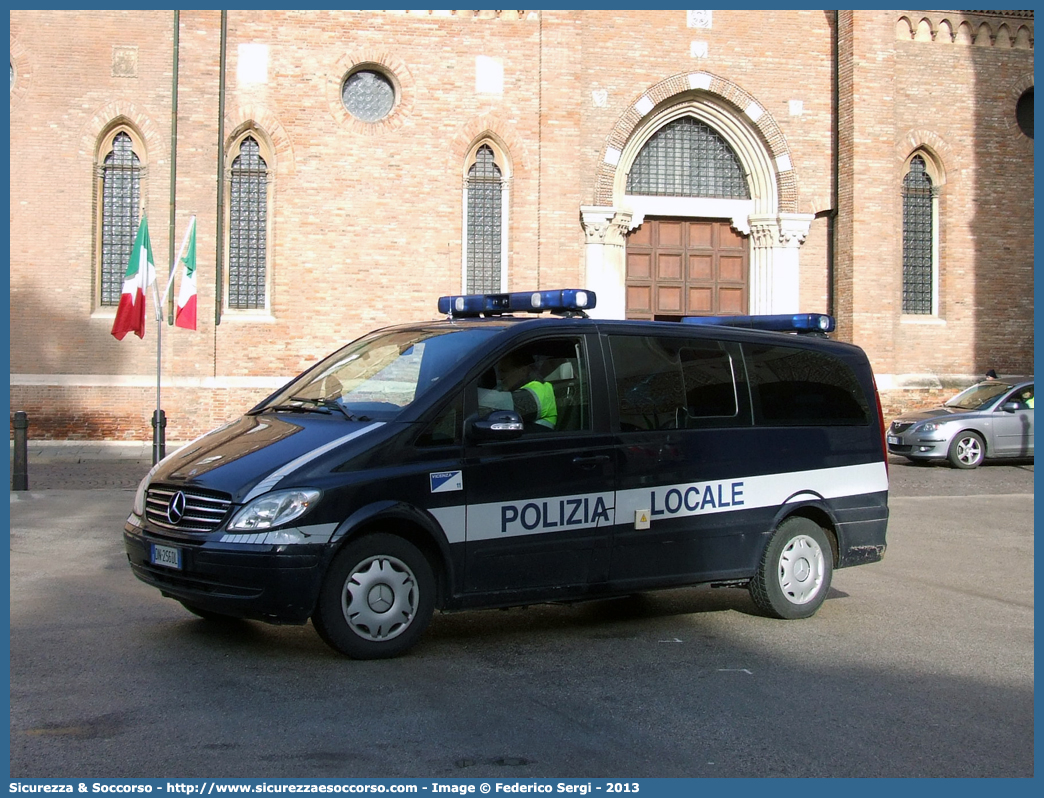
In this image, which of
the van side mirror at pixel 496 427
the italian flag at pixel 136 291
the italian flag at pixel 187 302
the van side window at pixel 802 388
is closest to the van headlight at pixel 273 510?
the van side mirror at pixel 496 427

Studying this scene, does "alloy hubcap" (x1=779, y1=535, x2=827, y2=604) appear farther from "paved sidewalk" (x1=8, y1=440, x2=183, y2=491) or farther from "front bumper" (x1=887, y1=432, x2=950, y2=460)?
"front bumper" (x1=887, y1=432, x2=950, y2=460)

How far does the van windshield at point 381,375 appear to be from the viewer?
21.5ft

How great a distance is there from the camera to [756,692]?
5750 mm

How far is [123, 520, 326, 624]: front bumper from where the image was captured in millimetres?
5859

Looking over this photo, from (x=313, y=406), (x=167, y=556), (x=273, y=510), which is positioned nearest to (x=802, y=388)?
(x=313, y=406)

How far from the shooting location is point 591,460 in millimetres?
6770

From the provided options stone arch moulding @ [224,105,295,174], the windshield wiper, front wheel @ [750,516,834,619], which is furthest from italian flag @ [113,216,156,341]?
front wheel @ [750,516,834,619]

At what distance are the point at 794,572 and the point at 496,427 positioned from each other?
248 centimetres

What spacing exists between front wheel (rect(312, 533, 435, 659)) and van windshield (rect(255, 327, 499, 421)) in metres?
0.76

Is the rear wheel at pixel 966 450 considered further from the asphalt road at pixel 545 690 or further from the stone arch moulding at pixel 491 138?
the asphalt road at pixel 545 690

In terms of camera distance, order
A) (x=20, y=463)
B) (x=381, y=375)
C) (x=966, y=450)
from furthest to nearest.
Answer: (x=966, y=450), (x=20, y=463), (x=381, y=375)

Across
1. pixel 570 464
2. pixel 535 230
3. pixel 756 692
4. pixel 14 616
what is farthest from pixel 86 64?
pixel 756 692

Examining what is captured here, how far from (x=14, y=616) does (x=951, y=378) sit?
20.5 m

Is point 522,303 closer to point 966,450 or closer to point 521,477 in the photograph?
point 521,477
